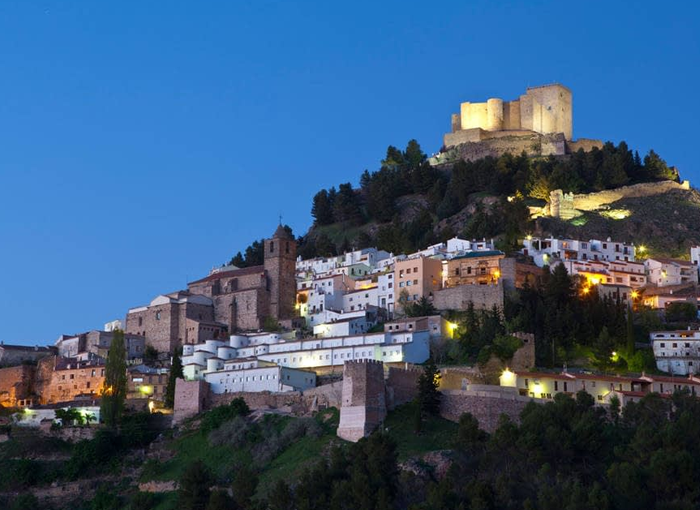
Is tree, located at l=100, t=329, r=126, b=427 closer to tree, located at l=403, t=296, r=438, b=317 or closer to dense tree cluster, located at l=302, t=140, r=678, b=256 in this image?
tree, located at l=403, t=296, r=438, b=317

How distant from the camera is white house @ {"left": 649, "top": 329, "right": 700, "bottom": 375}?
62656mm

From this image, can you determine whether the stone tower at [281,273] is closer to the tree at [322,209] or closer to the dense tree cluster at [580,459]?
the tree at [322,209]

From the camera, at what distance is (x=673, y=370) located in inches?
2463

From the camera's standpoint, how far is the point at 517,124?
347 feet

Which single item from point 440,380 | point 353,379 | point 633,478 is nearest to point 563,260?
point 440,380

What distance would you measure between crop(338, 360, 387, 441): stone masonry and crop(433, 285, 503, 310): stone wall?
14705 millimetres

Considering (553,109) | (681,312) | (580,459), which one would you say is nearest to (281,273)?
(681,312)

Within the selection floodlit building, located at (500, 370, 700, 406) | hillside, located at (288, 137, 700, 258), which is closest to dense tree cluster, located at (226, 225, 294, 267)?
hillside, located at (288, 137, 700, 258)

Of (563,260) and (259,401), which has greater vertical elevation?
(563,260)

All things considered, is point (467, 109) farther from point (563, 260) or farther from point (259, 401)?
point (259, 401)

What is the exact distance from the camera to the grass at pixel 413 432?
167 feet

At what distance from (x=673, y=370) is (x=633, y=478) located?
1939 centimetres

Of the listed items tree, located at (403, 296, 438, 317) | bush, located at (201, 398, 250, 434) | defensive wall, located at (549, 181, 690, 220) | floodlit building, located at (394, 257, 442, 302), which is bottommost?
bush, located at (201, 398, 250, 434)

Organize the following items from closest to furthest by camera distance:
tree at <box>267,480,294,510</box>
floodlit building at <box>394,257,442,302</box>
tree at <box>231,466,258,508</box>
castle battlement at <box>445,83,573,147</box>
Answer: tree at <box>267,480,294,510</box>, tree at <box>231,466,258,508</box>, floodlit building at <box>394,257,442,302</box>, castle battlement at <box>445,83,573,147</box>
